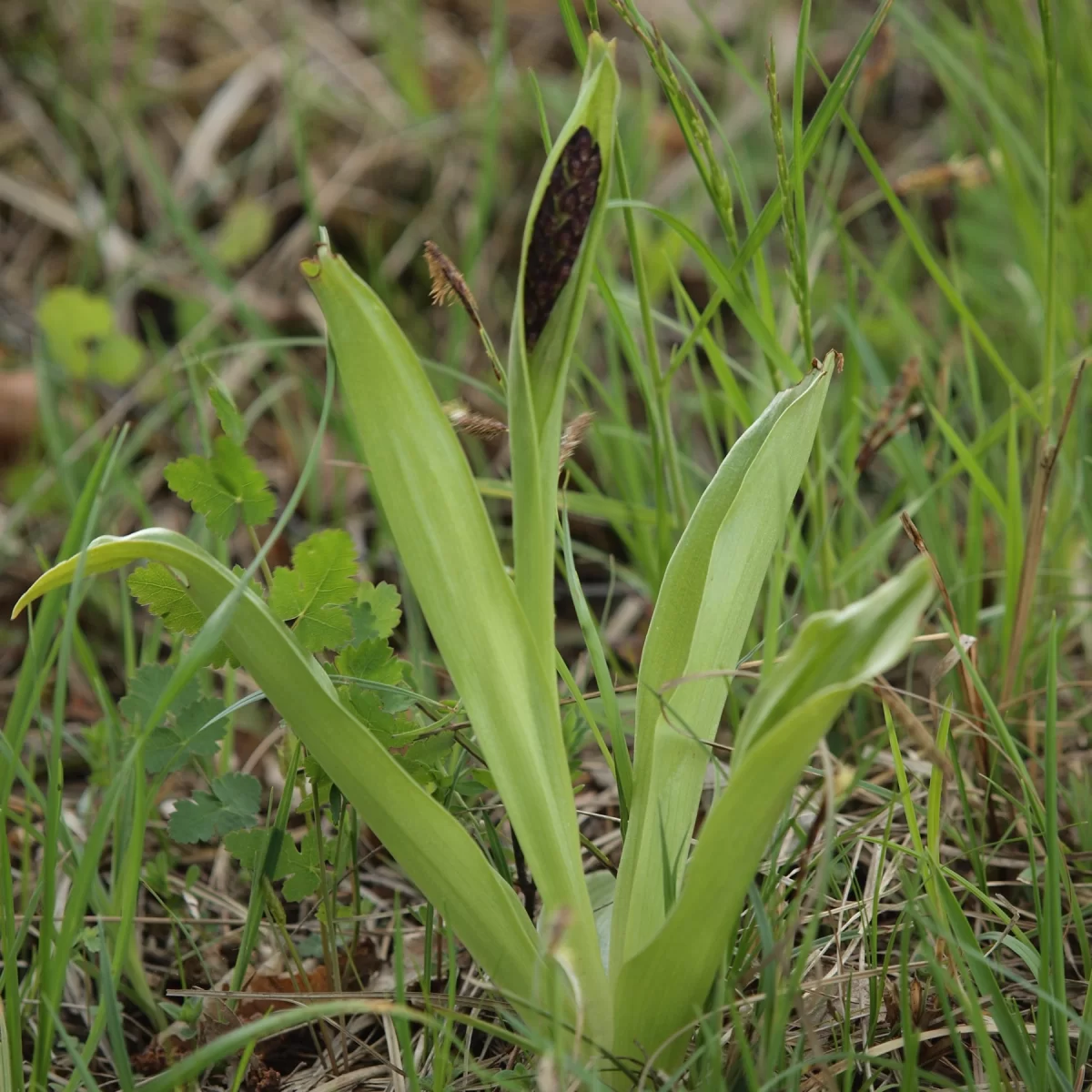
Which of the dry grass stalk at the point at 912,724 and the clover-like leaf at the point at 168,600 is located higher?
the clover-like leaf at the point at 168,600

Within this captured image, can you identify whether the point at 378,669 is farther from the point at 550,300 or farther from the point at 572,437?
the point at 550,300

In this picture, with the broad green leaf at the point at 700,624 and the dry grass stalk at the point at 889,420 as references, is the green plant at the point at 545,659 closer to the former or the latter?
the broad green leaf at the point at 700,624

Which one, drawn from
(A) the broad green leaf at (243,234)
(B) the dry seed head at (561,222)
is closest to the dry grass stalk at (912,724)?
(B) the dry seed head at (561,222)

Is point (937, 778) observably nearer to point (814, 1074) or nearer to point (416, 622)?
point (814, 1074)

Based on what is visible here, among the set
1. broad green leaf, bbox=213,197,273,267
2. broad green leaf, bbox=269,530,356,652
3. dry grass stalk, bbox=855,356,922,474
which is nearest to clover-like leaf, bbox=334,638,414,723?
broad green leaf, bbox=269,530,356,652

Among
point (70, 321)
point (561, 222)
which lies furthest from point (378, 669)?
point (70, 321)

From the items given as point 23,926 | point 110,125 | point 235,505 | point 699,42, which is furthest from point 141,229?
point 23,926
